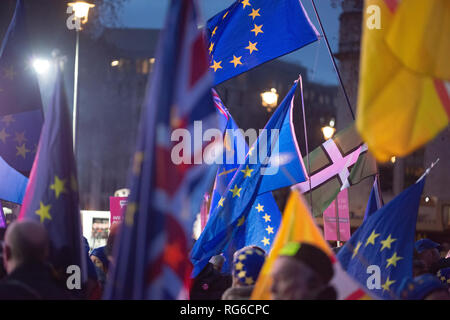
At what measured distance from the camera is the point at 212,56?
10.1 metres

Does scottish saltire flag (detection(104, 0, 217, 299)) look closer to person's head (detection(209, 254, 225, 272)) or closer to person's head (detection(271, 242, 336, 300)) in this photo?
person's head (detection(271, 242, 336, 300))

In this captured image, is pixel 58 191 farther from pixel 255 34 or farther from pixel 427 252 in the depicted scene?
pixel 255 34

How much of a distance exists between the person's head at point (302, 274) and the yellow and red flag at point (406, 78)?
34.6 inches

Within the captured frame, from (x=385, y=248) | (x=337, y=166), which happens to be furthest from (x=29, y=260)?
(x=337, y=166)

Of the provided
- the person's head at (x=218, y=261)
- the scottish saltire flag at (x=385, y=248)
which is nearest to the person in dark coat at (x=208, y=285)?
the person's head at (x=218, y=261)

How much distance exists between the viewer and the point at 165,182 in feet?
12.9

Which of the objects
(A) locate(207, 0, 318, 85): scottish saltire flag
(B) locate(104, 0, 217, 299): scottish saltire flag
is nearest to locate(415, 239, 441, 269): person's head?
(A) locate(207, 0, 318, 85): scottish saltire flag

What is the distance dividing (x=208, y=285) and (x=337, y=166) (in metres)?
3.23

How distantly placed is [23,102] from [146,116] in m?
4.15

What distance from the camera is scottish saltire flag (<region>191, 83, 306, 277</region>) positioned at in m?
7.80

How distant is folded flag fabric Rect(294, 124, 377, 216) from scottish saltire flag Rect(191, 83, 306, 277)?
0.95 meters

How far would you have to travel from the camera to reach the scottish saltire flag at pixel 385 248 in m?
5.71

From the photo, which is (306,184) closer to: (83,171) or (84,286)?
(84,286)
